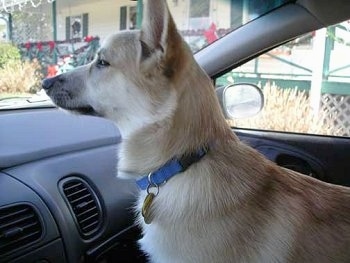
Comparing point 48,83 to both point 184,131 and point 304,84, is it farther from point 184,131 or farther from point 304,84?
point 304,84

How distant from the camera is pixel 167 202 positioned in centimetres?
172

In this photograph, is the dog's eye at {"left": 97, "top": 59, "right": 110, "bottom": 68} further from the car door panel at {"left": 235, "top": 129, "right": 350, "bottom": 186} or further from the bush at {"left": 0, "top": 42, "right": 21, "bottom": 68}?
the bush at {"left": 0, "top": 42, "right": 21, "bottom": 68}

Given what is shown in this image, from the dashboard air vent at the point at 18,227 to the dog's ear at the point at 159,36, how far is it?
69 cm

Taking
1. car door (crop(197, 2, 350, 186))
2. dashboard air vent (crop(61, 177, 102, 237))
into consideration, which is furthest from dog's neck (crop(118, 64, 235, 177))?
car door (crop(197, 2, 350, 186))

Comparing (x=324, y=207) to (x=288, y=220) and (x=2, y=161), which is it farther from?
(x=2, y=161)

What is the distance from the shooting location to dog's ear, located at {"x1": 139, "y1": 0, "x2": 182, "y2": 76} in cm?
167

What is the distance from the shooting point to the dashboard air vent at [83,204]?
2037 millimetres

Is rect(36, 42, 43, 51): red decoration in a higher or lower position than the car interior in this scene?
higher

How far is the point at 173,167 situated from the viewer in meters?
1.73

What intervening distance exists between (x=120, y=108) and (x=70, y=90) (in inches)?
9.1

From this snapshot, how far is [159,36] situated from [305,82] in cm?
218

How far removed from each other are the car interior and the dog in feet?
1.01

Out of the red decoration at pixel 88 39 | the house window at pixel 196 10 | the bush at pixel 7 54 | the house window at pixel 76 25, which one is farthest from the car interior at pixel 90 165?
the house window at pixel 76 25

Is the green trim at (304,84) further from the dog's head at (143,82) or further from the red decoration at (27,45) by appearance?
the red decoration at (27,45)
